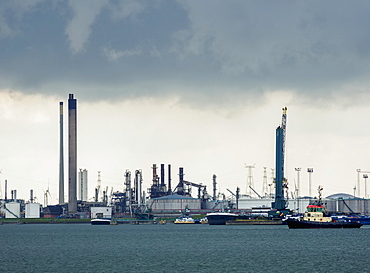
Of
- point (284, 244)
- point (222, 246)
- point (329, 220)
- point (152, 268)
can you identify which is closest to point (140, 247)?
point (222, 246)

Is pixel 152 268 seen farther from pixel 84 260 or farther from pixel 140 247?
pixel 140 247

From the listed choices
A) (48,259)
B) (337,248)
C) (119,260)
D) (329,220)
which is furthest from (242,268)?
(329,220)

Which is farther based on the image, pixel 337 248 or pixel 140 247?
pixel 140 247

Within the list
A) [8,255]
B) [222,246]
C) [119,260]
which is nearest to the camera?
[119,260]

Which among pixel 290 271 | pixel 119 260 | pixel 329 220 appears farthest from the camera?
pixel 329 220

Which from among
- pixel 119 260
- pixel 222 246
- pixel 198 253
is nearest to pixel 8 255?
pixel 119 260

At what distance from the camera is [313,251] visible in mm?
112750

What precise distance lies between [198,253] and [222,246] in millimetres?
16879

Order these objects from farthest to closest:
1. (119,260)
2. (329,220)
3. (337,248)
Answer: (329,220), (337,248), (119,260)

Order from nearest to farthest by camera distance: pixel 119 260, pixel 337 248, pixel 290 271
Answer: pixel 290 271 < pixel 119 260 < pixel 337 248

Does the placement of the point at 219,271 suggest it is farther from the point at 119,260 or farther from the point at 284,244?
the point at 284,244

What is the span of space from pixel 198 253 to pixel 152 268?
23104 millimetres

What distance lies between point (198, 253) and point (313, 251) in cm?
1671

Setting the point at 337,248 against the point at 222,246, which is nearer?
the point at 337,248
